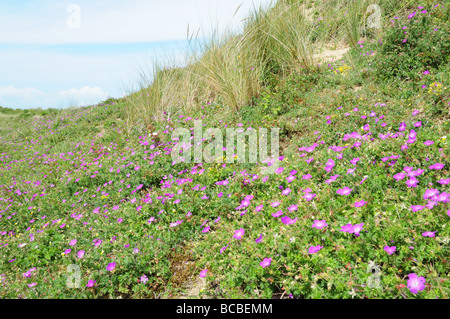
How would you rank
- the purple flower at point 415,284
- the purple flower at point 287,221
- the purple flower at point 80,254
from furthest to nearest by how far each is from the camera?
the purple flower at point 80,254 < the purple flower at point 287,221 < the purple flower at point 415,284

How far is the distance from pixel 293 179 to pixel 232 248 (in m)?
1.00

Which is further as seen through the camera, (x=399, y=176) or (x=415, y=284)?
(x=399, y=176)

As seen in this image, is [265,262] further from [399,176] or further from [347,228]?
[399,176]

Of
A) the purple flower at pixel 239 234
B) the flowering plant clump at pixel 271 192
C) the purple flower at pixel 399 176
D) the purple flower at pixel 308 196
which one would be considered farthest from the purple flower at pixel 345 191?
the purple flower at pixel 239 234

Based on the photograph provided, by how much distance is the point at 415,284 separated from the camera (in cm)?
190

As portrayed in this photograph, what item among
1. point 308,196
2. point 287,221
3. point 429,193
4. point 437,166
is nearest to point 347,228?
point 287,221

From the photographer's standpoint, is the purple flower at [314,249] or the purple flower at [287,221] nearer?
the purple flower at [314,249]

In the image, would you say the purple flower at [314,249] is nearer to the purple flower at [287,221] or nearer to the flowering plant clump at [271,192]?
the flowering plant clump at [271,192]

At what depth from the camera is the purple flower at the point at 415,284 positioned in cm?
188

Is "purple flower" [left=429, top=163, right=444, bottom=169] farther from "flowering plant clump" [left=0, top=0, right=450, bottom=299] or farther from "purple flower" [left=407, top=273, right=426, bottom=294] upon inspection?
"purple flower" [left=407, top=273, right=426, bottom=294]

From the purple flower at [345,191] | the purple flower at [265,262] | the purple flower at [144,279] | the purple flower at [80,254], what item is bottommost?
the purple flower at [144,279]

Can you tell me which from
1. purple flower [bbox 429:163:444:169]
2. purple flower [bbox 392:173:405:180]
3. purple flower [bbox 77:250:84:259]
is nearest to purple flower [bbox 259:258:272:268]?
purple flower [bbox 392:173:405:180]

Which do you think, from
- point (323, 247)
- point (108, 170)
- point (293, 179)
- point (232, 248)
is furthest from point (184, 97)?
point (323, 247)

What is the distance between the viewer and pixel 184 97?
7.36m
